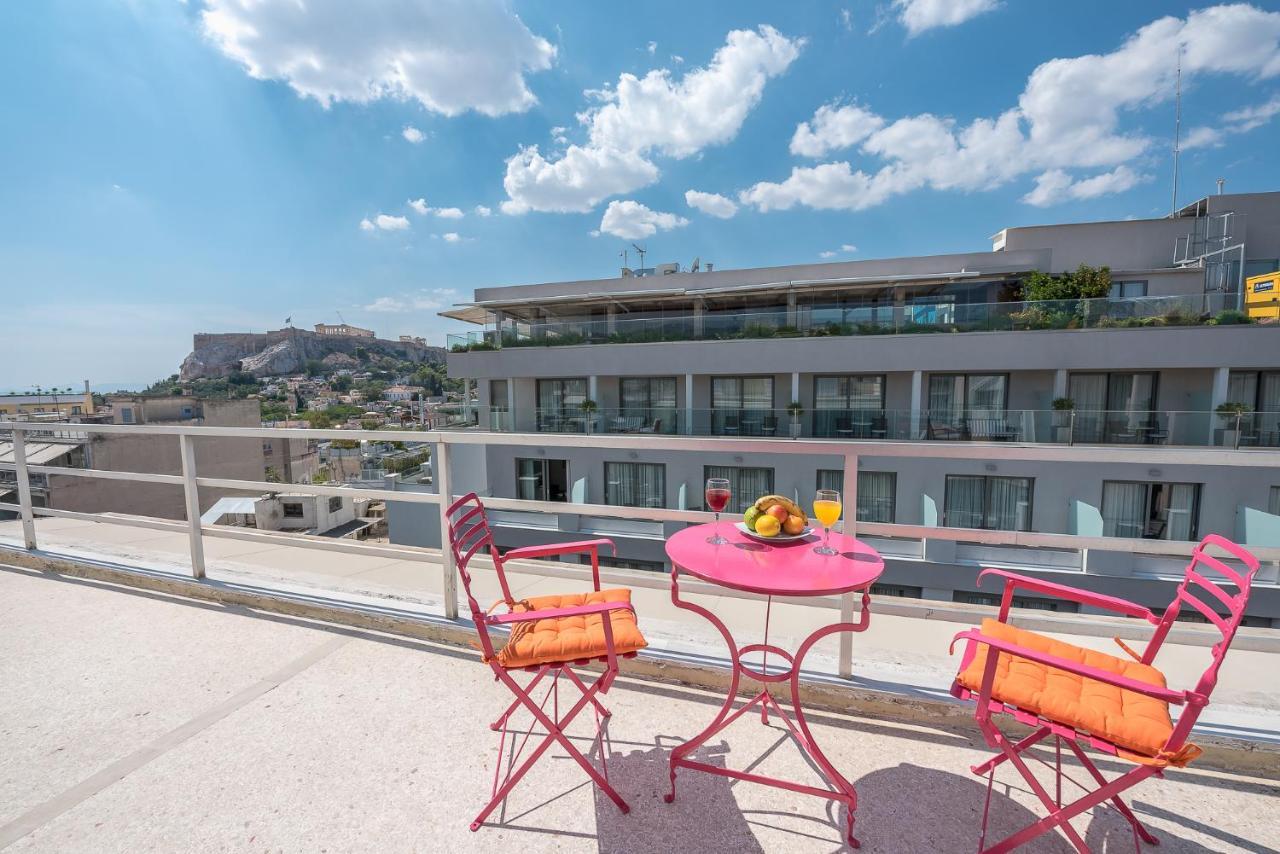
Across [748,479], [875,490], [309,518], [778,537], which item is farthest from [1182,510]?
[309,518]

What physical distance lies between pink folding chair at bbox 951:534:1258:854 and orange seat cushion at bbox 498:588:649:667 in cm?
97

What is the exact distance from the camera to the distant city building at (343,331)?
245 feet

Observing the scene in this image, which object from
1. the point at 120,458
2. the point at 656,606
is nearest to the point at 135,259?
the point at 120,458

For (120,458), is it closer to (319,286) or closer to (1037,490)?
(319,286)

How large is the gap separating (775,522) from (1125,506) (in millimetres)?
14298

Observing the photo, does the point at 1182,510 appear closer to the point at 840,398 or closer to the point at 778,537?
the point at 840,398

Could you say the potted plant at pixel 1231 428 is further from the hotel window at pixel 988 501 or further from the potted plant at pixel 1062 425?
the hotel window at pixel 988 501

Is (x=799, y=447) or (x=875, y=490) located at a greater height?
(x=799, y=447)

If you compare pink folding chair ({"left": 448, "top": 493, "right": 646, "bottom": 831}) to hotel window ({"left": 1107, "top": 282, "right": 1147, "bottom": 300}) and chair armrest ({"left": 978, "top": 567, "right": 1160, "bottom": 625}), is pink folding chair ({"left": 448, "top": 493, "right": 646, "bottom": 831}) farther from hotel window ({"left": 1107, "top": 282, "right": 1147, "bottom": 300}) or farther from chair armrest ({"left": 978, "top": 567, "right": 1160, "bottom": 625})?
hotel window ({"left": 1107, "top": 282, "right": 1147, "bottom": 300})

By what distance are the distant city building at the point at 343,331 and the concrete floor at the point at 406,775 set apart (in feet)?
280

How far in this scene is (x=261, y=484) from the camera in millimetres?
2941

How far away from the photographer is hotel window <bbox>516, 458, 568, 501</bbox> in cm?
1498

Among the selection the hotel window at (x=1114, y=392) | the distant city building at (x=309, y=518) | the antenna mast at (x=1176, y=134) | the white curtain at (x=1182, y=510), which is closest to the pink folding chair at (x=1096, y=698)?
the white curtain at (x=1182, y=510)

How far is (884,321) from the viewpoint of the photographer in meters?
13.4
